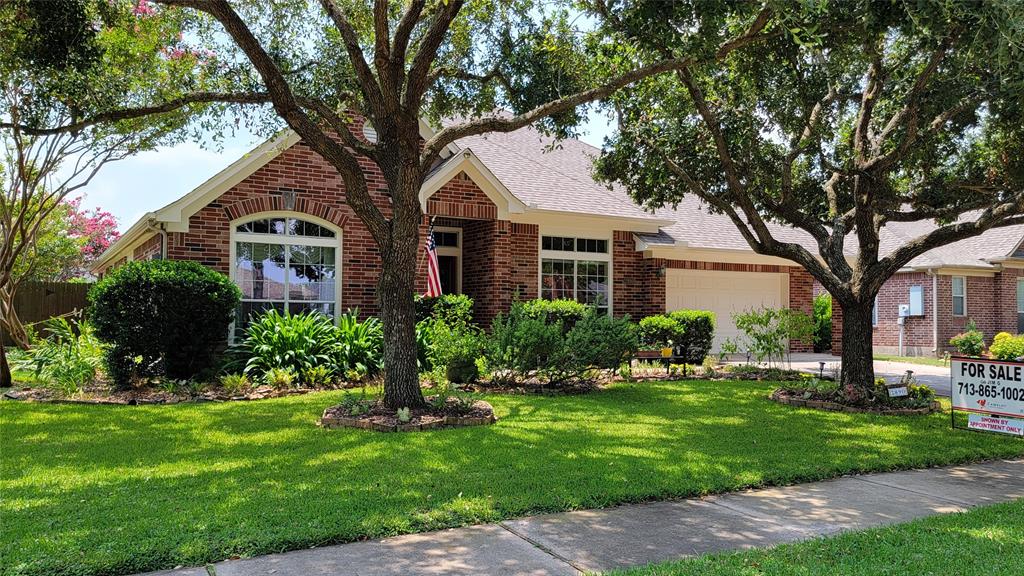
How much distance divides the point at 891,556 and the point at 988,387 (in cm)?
546

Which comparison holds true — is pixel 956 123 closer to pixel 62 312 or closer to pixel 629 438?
pixel 629 438

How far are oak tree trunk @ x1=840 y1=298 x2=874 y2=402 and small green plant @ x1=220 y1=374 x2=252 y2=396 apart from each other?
9144 millimetres

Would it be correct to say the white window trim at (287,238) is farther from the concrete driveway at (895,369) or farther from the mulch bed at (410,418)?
the concrete driveway at (895,369)

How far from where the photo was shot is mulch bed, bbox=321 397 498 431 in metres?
8.08

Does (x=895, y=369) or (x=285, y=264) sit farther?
(x=895, y=369)

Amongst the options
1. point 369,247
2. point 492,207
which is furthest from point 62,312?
point 492,207

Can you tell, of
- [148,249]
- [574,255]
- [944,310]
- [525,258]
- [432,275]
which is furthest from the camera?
[944,310]

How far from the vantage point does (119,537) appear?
4.37 meters

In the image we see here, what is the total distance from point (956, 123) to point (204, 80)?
483 inches

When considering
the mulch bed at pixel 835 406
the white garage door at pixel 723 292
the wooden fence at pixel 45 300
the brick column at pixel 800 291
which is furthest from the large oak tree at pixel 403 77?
the brick column at pixel 800 291

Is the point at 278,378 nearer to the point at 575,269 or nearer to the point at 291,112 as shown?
the point at 291,112

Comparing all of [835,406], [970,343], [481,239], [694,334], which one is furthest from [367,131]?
[970,343]

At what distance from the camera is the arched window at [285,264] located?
13.6 meters

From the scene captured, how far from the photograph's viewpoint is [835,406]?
1046cm
